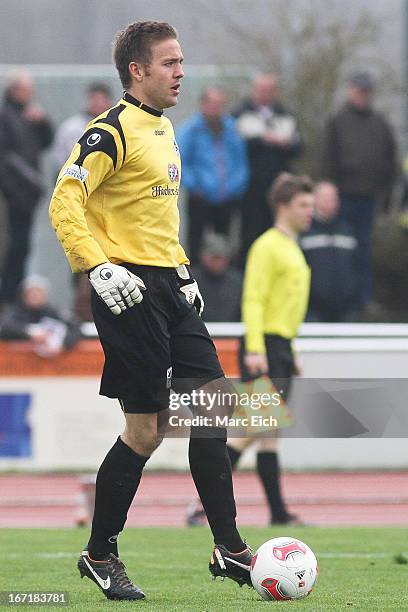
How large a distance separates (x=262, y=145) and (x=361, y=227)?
1.42 meters

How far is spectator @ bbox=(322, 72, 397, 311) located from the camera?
53.8ft

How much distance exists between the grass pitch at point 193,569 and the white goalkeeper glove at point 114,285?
1238 millimetres

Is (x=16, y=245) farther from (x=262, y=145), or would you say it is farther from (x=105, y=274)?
(x=105, y=274)

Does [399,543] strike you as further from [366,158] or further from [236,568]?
[366,158]

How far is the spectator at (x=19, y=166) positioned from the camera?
15633 mm

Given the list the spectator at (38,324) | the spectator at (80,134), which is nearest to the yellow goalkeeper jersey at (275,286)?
the spectator at (38,324)

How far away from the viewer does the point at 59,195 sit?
6223 millimetres

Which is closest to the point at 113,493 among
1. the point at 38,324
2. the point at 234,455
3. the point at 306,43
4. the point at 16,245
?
the point at 234,455

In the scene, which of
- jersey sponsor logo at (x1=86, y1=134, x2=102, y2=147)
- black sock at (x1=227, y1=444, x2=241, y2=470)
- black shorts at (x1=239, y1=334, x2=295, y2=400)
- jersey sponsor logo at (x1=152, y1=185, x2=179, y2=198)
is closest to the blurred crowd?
black sock at (x1=227, y1=444, x2=241, y2=470)

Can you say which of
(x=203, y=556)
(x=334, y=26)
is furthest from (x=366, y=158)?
(x=203, y=556)

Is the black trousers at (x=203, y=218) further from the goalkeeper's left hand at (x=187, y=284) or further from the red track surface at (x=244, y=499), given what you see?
the goalkeeper's left hand at (x=187, y=284)

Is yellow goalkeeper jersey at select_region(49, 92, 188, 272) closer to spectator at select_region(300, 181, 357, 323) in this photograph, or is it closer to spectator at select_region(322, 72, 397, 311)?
spectator at select_region(300, 181, 357, 323)

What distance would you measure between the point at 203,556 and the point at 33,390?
641 centimetres

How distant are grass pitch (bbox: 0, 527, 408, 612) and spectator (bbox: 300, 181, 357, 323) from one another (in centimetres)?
519
